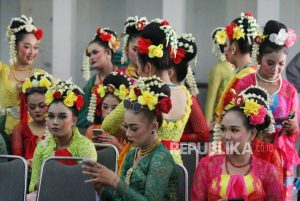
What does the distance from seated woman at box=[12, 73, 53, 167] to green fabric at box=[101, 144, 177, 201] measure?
1.96 m

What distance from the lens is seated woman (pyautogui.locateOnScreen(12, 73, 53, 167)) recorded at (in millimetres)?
8688

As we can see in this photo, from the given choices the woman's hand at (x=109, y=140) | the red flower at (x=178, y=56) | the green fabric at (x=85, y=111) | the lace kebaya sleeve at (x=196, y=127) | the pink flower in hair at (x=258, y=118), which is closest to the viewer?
the pink flower in hair at (x=258, y=118)

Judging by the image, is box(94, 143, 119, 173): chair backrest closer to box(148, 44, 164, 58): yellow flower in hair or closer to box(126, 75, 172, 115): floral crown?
box(148, 44, 164, 58): yellow flower in hair

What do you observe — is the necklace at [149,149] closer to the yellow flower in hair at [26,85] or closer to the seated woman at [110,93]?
the seated woman at [110,93]

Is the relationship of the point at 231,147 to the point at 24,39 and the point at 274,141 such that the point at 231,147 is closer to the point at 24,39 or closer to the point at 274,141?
the point at 274,141

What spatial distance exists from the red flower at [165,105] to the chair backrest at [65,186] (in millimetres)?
785

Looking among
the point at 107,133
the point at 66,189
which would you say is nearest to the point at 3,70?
the point at 107,133

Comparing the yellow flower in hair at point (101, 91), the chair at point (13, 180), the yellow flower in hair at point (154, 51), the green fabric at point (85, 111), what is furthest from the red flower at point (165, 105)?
the green fabric at point (85, 111)

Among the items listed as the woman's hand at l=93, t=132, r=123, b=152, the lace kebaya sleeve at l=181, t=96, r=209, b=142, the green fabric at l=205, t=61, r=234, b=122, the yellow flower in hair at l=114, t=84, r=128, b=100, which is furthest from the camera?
the green fabric at l=205, t=61, r=234, b=122

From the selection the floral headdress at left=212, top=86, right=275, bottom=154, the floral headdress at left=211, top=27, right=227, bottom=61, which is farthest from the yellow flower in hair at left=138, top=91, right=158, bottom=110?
the floral headdress at left=211, top=27, right=227, bottom=61

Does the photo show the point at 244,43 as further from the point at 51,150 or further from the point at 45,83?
the point at 51,150

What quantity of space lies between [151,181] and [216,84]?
4.18 metres

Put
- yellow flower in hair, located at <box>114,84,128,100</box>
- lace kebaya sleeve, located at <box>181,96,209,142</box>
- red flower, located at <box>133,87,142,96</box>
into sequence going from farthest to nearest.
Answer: yellow flower in hair, located at <box>114,84,128,100</box>
lace kebaya sleeve, located at <box>181,96,209,142</box>
red flower, located at <box>133,87,142,96</box>

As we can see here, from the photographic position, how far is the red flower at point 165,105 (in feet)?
22.4
